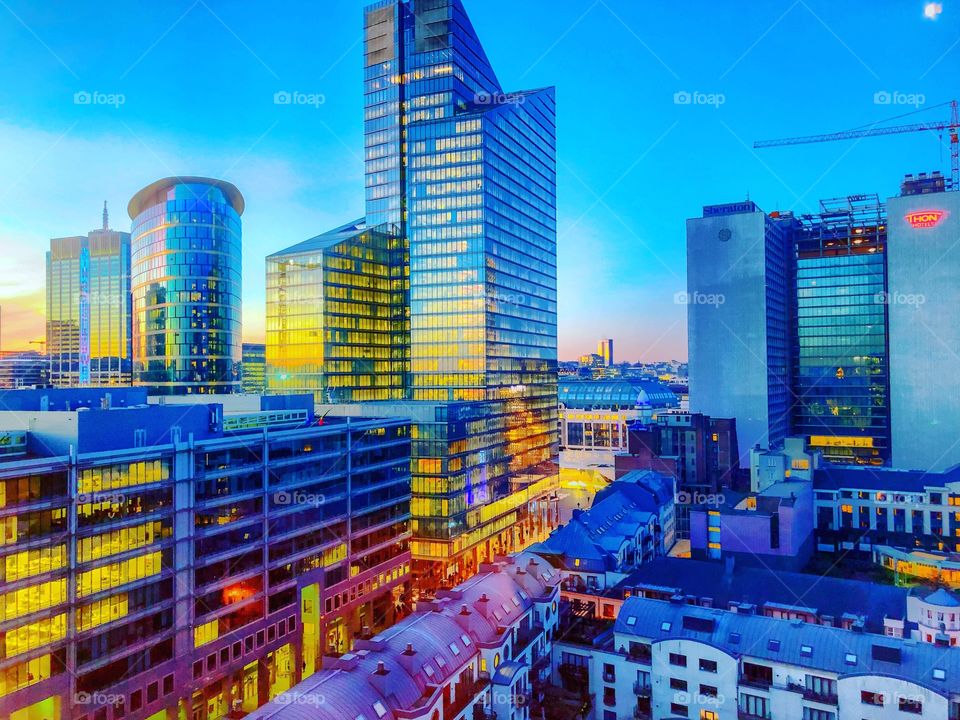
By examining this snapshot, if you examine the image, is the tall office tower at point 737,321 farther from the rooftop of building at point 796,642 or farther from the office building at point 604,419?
the rooftop of building at point 796,642

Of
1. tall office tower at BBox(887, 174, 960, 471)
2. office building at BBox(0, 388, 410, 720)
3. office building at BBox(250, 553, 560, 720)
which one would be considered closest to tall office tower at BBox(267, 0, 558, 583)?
office building at BBox(0, 388, 410, 720)

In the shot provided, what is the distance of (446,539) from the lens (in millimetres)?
90625

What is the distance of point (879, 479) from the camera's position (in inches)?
4016

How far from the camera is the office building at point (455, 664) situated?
37.6 m

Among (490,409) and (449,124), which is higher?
(449,124)

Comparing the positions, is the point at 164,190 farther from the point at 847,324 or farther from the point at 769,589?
the point at 847,324

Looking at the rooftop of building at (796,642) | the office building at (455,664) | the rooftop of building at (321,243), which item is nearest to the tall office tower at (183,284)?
the rooftop of building at (321,243)

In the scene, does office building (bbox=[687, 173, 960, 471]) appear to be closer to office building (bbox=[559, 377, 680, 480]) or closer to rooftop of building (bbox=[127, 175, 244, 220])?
office building (bbox=[559, 377, 680, 480])

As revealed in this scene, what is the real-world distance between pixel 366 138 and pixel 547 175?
41526 millimetres

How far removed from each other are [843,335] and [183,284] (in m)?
163

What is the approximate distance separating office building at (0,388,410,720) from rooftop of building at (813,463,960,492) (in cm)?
7248

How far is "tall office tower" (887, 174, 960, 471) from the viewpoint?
145500 mm

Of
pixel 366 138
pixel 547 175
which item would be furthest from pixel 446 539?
pixel 547 175

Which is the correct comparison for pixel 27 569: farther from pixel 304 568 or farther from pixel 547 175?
pixel 547 175
